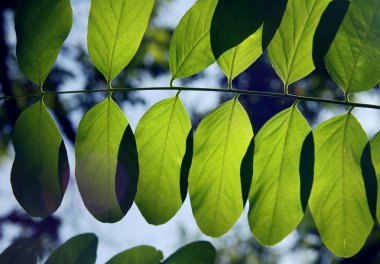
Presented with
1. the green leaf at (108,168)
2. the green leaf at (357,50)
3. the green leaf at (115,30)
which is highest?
the green leaf at (115,30)

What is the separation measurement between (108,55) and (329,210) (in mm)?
575

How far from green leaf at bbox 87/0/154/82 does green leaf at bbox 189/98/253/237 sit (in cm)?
23

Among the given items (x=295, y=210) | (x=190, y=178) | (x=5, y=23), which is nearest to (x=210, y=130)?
(x=190, y=178)

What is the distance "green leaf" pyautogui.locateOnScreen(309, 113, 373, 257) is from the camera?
988 millimetres

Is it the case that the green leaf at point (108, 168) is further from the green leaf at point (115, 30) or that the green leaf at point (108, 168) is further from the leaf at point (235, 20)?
the leaf at point (235, 20)

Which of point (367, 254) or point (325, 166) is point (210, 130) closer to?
point (325, 166)

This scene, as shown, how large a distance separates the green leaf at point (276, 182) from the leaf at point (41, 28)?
472mm

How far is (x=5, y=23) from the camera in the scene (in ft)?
20.1

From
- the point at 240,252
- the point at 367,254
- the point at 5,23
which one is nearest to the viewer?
the point at 367,254

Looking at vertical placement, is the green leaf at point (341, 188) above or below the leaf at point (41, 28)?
below

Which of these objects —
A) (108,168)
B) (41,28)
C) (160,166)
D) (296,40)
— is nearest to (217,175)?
(160,166)

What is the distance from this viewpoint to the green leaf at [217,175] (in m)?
1.03

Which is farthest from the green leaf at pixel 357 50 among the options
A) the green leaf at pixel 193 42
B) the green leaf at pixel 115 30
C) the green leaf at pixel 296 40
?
the green leaf at pixel 115 30

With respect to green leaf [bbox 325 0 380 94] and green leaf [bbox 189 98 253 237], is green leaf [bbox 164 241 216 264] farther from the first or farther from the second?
green leaf [bbox 325 0 380 94]
